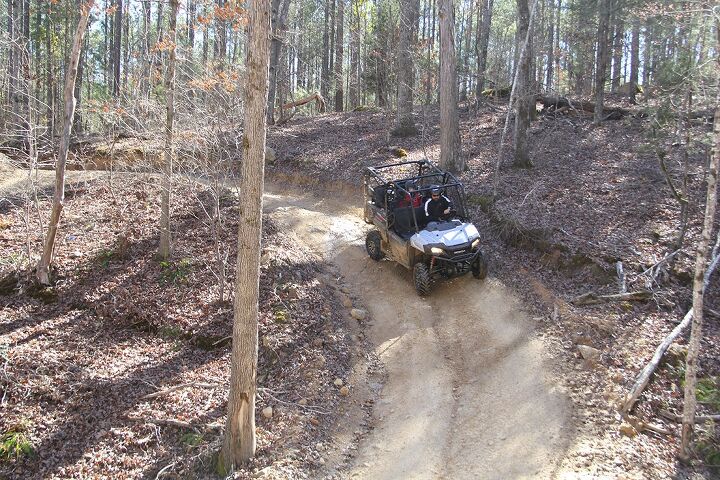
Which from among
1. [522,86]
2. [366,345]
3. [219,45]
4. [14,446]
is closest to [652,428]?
[366,345]

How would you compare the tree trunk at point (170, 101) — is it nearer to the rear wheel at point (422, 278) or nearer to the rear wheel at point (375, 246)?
the rear wheel at point (375, 246)

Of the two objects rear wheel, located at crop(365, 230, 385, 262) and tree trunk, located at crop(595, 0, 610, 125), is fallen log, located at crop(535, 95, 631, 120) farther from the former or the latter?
rear wheel, located at crop(365, 230, 385, 262)

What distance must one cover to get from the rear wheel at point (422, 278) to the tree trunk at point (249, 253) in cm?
431

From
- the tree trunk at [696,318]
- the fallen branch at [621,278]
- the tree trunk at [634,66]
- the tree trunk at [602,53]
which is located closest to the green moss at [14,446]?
the tree trunk at [696,318]

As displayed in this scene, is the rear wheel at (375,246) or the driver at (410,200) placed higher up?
the driver at (410,200)

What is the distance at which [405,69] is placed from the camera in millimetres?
18312

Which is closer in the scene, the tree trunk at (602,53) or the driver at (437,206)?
the driver at (437,206)

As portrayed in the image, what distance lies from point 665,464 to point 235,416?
504cm

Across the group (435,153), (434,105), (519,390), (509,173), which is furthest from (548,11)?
(519,390)

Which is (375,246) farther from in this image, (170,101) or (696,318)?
(696,318)

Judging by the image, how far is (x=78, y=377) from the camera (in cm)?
856

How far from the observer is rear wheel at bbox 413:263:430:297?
990cm

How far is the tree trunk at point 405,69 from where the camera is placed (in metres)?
18.2

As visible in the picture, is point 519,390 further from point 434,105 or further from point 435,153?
point 434,105
